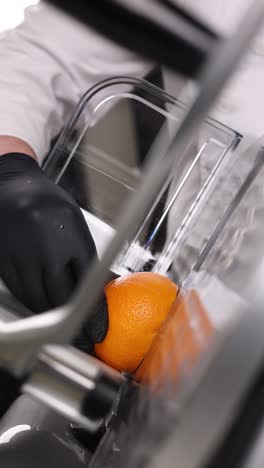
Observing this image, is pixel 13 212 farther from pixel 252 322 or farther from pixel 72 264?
pixel 252 322

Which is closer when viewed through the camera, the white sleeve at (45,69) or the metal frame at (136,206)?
the metal frame at (136,206)

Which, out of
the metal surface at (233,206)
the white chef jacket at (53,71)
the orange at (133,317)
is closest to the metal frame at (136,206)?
the orange at (133,317)

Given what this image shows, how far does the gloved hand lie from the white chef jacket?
31 cm

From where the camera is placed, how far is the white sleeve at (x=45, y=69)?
34.6 inches

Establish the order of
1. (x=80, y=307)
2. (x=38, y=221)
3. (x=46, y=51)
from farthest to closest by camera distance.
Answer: (x=46, y=51)
(x=38, y=221)
(x=80, y=307)

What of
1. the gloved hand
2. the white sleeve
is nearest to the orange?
the gloved hand

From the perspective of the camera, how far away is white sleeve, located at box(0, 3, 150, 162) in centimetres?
88

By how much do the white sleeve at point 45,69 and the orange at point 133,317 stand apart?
1.37 ft

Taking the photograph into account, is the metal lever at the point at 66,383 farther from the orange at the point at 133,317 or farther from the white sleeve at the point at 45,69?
the white sleeve at the point at 45,69

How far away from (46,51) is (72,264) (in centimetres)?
47

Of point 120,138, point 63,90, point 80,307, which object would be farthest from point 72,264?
point 120,138

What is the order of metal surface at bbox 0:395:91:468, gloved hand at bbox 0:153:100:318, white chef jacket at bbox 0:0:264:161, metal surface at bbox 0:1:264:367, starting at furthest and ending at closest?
white chef jacket at bbox 0:0:264:161 < gloved hand at bbox 0:153:100:318 < metal surface at bbox 0:395:91:468 < metal surface at bbox 0:1:264:367

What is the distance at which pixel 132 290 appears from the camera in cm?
51

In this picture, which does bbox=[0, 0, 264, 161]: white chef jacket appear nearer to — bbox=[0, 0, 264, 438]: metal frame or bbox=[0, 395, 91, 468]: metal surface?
bbox=[0, 395, 91, 468]: metal surface
